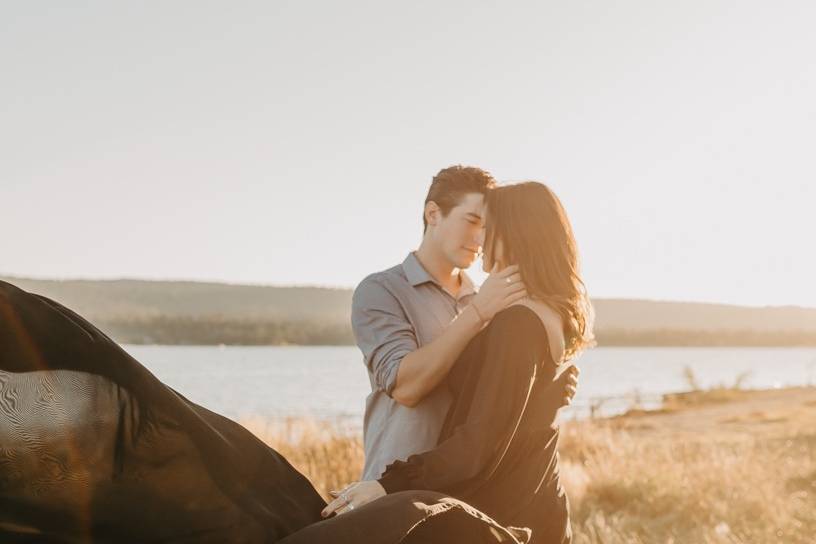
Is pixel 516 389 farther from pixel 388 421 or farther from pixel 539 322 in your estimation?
pixel 388 421

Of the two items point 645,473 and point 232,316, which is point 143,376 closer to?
point 645,473

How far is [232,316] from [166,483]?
7255 centimetres

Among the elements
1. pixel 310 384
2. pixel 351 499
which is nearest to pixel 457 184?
pixel 351 499

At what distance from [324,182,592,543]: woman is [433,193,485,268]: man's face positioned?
0.76m

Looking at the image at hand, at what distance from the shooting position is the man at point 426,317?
322 centimetres

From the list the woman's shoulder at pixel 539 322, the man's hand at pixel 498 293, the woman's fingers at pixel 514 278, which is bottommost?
the woman's shoulder at pixel 539 322

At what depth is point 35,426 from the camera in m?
2.02

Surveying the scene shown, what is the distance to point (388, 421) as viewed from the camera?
3.64m

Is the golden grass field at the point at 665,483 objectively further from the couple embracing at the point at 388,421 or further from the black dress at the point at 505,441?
the black dress at the point at 505,441

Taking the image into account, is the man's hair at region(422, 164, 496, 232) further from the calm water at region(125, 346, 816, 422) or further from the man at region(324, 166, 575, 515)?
the calm water at region(125, 346, 816, 422)

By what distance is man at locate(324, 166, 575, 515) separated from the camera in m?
3.22

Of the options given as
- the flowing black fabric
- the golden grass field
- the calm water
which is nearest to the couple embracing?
the flowing black fabric

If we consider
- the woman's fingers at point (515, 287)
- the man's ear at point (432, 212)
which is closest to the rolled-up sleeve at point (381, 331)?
the man's ear at point (432, 212)

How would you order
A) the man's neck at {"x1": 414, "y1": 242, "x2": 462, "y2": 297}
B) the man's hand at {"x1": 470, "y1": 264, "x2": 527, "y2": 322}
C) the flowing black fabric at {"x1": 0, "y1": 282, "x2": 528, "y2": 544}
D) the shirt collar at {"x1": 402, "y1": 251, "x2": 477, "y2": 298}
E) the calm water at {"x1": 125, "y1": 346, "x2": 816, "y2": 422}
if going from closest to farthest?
the flowing black fabric at {"x1": 0, "y1": 282, "x2": 528, "y2": 544}, the man's hand at {"x1": 470, "y1": 264, "x2": 527, "y2": 322}, the shirt collar at {"x1": 402, "y1": 251, "x2": 477, "y2": 298}, the man's neck at {"x1": 414, "y1": 242, "x2": 462, "y2": 297}, the calm water at {"x1": 125, "y1": 346, "x2": 816, "y2": 422}
